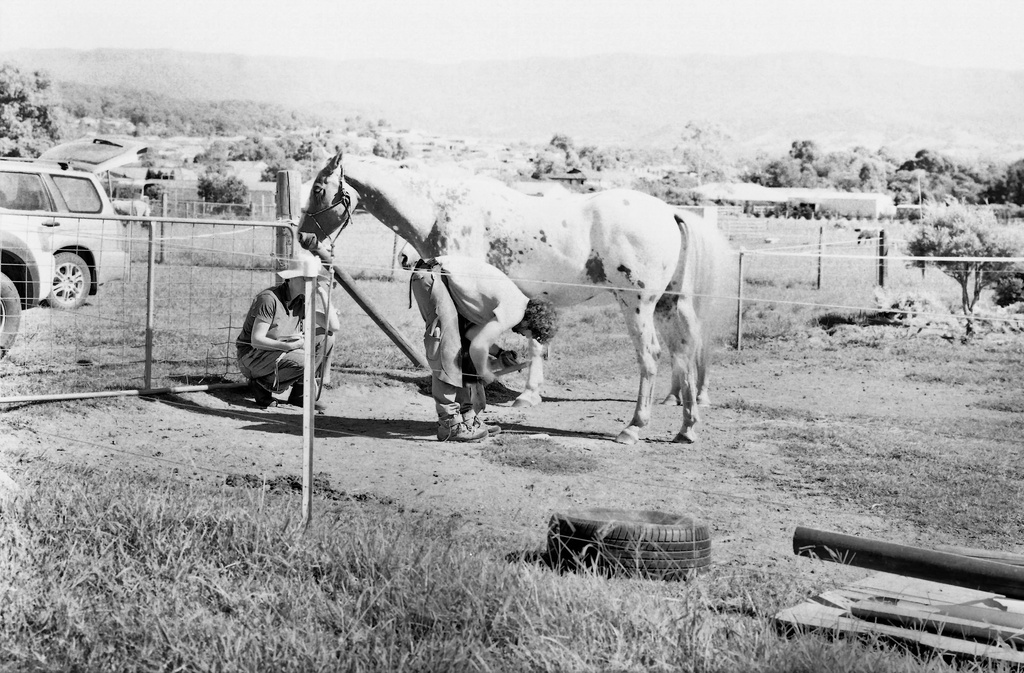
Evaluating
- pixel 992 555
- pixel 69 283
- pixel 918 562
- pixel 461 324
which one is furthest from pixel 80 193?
pixel 918 562

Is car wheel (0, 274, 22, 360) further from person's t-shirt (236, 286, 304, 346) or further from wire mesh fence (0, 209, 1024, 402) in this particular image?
person's t-shirt (236, 286, 304, 346)

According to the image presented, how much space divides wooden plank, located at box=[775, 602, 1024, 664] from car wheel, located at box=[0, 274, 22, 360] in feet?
23.9

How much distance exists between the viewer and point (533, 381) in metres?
8.52

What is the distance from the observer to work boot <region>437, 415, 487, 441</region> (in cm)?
718

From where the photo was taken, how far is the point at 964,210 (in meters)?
12.3

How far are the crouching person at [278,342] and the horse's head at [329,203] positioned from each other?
1.52 feet

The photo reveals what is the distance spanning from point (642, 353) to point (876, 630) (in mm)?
3449

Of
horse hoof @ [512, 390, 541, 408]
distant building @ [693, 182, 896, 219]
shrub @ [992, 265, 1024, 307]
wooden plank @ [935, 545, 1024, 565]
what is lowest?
horse hoof @ [512, 390, 541, 408]

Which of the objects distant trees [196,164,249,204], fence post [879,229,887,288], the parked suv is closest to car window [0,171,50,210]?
the parked suv

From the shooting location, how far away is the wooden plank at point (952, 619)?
3.79 m

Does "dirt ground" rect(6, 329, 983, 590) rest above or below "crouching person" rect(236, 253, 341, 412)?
below

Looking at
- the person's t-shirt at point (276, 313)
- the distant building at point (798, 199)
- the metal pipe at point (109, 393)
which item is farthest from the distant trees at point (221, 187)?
the person's t-shirt at point (276, 313)

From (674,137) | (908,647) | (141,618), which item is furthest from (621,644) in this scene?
(674,137)

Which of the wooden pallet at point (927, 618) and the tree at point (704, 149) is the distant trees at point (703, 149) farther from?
the wooden pallet at point (927, 618)
